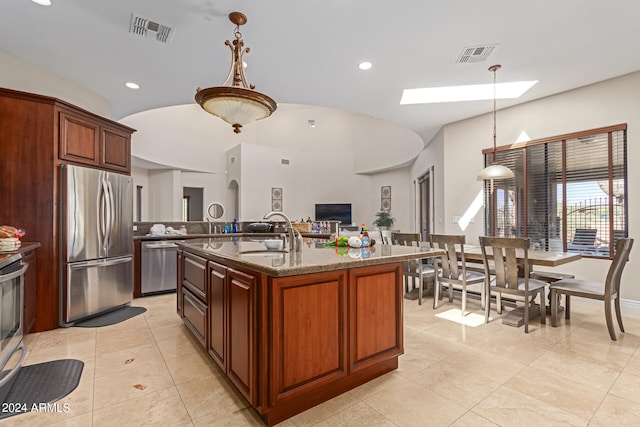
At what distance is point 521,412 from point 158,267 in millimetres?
4403

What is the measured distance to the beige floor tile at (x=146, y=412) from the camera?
163cm

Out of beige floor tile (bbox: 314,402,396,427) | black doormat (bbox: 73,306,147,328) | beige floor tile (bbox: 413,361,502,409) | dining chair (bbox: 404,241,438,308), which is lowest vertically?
black doormat (bbox: 73,306,147,328)

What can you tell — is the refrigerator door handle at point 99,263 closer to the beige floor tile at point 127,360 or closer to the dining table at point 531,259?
the beige floor tile at point 127,360

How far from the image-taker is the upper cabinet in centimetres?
306

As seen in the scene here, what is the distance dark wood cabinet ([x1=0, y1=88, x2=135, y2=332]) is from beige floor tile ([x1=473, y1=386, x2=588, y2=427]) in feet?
12.5

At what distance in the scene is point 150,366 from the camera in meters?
A: 2.27

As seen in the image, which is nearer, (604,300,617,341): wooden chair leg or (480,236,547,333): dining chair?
(604,300,617,341): wooden chair leg

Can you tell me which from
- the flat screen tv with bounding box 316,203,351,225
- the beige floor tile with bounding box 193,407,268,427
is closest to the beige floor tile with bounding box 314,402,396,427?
the beige floor tile with bounding box 193,407,268,427

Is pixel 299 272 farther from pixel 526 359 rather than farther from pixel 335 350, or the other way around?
pixel 526 359

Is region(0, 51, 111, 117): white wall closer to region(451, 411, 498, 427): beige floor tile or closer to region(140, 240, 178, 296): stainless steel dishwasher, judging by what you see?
region(140, 240, 178, 296): stainless steel dishwasher

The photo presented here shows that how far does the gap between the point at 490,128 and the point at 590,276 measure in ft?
8.24

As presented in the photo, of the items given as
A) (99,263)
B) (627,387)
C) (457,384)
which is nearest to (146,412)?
(457,384)

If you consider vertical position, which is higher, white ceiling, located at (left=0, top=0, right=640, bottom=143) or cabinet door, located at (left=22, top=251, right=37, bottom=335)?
white ceiling, located at (left=0, top=0, right=640, bottom=143)

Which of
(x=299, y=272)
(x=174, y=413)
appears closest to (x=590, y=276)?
(x=299, y=272)
